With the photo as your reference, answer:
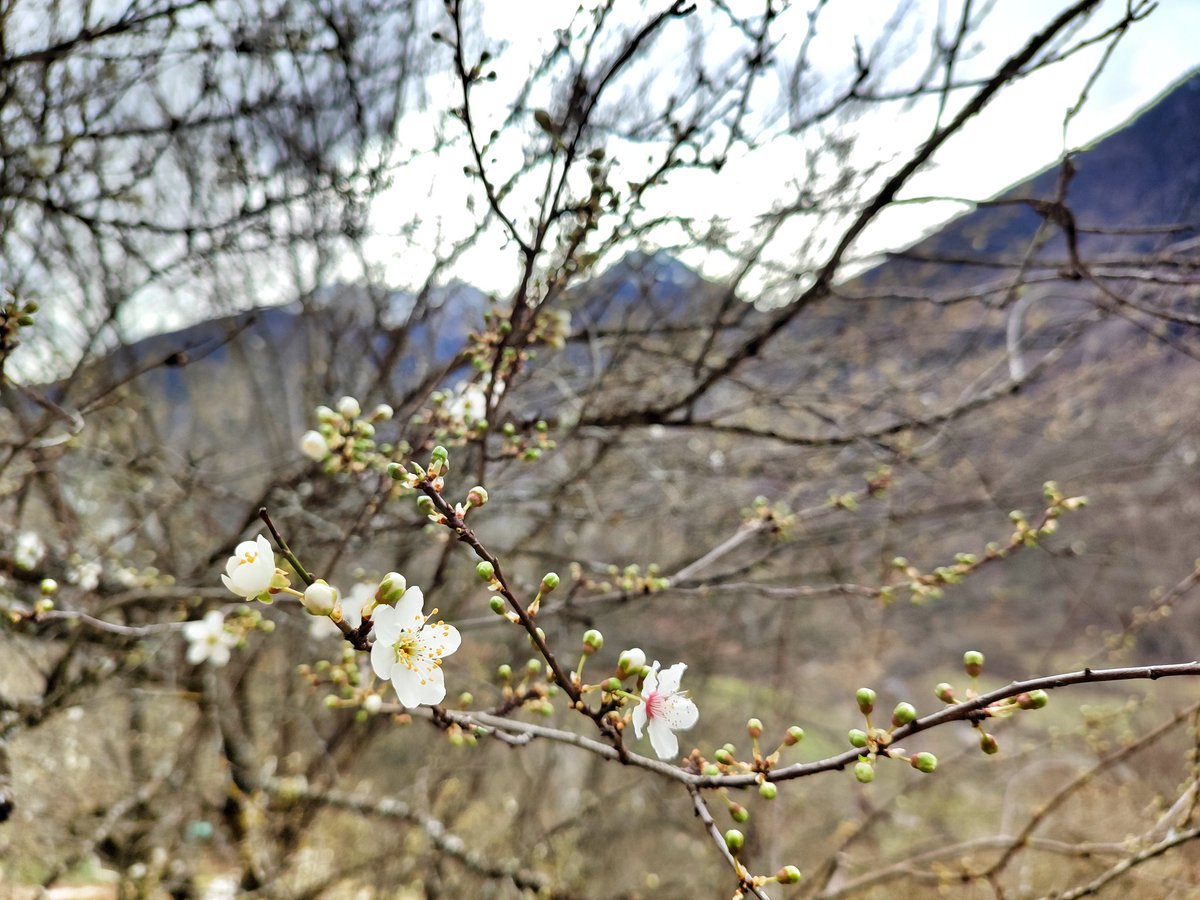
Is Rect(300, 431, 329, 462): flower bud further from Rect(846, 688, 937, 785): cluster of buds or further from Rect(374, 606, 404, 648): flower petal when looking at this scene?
Rect(846, 688, 937, 785): cluster of buds

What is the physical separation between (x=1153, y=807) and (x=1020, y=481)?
3.24m

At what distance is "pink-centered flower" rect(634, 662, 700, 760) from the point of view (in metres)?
0.97

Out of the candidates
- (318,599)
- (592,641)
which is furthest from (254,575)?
(592,641)

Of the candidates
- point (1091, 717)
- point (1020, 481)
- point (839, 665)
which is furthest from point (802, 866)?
point (1091, 717)

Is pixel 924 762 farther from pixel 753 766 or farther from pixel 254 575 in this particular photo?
pixel 254 575

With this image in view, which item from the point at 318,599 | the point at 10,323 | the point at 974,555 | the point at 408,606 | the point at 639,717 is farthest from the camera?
the point at 974,555

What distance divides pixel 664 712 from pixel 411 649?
0.42 m

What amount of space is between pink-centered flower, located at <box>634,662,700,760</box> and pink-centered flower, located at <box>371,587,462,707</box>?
31 cm

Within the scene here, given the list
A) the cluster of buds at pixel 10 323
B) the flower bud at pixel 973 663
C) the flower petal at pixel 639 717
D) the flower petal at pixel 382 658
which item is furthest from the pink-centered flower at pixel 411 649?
the cluster of buds at pixel 10 323

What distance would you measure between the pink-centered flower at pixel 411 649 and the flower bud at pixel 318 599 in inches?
2.3

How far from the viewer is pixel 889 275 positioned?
4934mm

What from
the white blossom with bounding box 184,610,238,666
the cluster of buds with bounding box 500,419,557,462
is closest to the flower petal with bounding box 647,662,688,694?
the cluster of buds with bounding box 500,419,557,462

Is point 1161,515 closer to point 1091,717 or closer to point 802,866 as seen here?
point 802,866

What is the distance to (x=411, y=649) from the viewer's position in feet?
3.20
